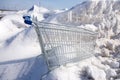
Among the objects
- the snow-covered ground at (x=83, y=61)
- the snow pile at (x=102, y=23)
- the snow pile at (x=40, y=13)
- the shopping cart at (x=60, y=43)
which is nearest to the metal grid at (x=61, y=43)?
Result: the shopping cart at (x=60, y=43)

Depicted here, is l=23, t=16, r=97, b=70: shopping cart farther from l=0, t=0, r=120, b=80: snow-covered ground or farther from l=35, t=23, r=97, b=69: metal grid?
l=0, t=0, r=120, b=80: snow-covered ground

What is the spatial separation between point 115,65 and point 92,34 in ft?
2.37

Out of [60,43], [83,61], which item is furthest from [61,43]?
[83,61]

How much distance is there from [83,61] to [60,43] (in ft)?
1.54

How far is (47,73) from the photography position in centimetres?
400

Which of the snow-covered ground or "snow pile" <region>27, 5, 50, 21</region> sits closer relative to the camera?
the snow-covered ground

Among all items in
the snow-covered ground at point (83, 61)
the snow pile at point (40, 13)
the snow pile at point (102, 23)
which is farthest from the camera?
the snow pile at point (40, 13)

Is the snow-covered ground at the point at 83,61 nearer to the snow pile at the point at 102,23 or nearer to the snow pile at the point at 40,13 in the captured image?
the snow pile at the point at 102,23

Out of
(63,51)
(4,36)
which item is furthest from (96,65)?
(4,36)

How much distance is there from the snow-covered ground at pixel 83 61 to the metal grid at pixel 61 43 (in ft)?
0.35

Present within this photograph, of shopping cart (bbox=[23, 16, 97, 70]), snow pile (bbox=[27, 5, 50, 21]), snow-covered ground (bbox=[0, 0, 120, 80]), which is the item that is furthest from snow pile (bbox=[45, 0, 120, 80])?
snow pile (bbox=[27, 5, 50, 21])

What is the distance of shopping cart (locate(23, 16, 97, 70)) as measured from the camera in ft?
13.0

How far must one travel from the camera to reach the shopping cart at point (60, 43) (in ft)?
13.0

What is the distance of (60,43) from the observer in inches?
162
